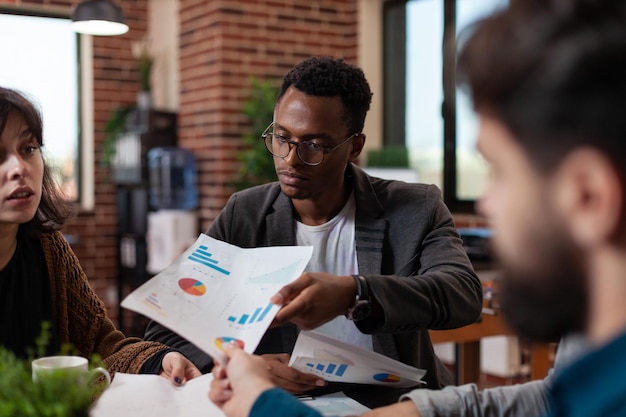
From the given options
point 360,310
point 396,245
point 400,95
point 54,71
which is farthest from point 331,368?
point 54,71

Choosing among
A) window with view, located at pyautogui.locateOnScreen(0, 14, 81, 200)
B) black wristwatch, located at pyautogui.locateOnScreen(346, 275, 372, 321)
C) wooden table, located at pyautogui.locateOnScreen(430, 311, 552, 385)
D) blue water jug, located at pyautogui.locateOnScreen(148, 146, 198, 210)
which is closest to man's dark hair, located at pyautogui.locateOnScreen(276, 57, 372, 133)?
black wristwatch, located at pyautogui.locateOnScreen(346, 275, 372, 321)

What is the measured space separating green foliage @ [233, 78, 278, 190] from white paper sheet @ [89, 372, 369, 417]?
9.87ft

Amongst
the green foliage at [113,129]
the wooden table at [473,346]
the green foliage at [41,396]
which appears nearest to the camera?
the green foliage at [41,396]

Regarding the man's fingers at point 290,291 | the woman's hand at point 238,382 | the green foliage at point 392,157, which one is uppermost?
the green foliage at point 392,157

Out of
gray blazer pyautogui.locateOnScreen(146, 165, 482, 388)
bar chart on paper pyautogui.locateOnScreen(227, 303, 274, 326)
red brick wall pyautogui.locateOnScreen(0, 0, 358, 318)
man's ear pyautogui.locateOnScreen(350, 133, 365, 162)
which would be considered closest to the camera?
bar chart on paper pyautogui.locateOnScreen(227, 303, 274, 326)

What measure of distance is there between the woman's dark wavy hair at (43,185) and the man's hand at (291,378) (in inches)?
28.2

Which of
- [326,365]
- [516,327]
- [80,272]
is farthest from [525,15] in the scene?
[80,272]

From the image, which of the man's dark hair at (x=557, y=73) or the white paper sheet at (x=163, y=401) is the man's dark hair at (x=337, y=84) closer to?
the white paper sheet at (x=163, y=401)

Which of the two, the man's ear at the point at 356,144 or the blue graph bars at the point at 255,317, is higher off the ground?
the man's ear at the point at 356,144

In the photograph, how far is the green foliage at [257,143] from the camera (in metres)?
4.37

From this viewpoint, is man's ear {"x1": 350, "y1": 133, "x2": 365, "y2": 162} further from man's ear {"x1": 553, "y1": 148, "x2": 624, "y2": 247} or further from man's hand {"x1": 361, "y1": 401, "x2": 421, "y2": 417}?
man's ear {"x1": 553, "y1": 148, "x2": 624, "y2": 247}

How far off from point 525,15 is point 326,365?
0.84 meters

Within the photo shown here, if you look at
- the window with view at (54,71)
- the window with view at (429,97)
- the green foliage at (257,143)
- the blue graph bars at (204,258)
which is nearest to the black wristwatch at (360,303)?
the blue graph bars at (204,258)

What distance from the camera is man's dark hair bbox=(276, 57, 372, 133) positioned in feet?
5.55
